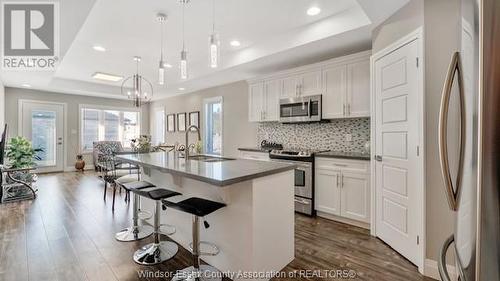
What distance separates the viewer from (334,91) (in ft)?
11.5

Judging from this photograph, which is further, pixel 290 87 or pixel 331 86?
pixel 290 87

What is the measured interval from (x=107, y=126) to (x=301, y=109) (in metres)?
7.21

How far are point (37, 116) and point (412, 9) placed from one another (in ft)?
29.6

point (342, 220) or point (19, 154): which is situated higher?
point (19, 154)

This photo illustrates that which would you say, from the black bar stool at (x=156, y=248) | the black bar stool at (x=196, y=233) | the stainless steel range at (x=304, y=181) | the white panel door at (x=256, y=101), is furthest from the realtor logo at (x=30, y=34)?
the stainless steel range at (x=304, y=181)

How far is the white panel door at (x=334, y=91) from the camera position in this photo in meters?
3.40

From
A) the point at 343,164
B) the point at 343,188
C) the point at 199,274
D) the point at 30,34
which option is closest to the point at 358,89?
the point at 343,164

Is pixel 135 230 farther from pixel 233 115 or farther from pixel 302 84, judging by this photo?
pixel 233 115

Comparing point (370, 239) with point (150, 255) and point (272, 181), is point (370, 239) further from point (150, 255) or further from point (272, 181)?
point (150, 255)

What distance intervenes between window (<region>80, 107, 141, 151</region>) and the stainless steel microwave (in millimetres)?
6767

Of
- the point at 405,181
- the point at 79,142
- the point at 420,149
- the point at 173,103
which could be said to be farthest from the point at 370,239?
the point at 79,142

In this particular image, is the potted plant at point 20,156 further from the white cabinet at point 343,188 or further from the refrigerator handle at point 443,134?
the refrigerator handle at point 443,134

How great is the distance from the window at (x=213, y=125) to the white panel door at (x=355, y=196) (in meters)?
3.63

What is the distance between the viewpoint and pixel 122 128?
852 cm
